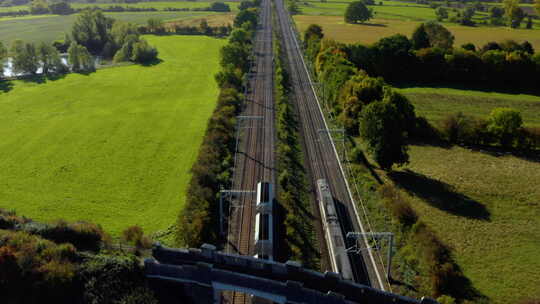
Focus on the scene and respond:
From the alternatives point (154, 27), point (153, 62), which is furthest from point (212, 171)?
point (154, 27)

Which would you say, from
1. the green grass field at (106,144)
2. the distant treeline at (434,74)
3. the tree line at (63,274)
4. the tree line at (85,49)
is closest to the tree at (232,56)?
the green grass field at (106,144)

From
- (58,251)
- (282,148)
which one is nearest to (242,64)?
(282,148)

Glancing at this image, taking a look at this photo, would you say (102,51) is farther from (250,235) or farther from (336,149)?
(250,235)

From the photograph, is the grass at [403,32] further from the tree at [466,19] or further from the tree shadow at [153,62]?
the tree shadow at [153,62]

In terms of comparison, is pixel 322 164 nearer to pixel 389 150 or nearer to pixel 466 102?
pixel 389 150

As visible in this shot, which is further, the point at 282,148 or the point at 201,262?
the point at 282,148
